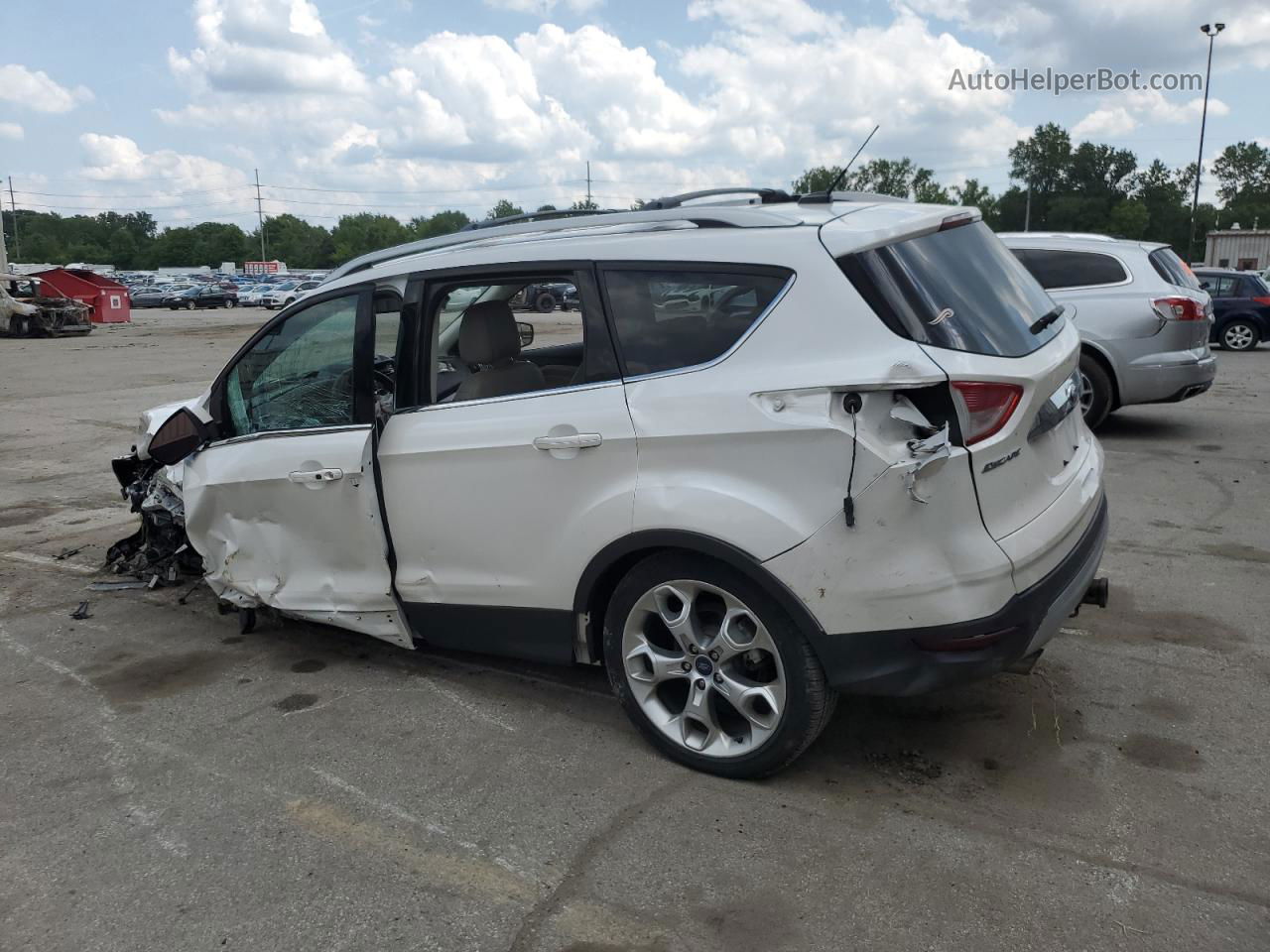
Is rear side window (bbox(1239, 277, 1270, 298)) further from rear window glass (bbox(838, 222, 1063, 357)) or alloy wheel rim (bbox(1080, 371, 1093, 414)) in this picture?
rear window glass (bbox(838, 222, 1063, 357))

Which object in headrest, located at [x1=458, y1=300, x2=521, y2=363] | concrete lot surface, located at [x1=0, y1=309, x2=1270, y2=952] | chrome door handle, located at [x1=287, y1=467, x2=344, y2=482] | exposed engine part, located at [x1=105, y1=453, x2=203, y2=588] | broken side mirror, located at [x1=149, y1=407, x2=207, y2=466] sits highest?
headrest, located at [x1=458, y1=300, x2=521, y2=363]

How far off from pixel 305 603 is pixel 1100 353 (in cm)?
767

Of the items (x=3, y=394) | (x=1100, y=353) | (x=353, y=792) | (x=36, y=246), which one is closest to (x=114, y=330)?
(x=3, y=394)

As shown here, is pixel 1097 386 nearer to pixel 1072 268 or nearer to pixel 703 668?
pixel 1072 268

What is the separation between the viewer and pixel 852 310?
3.01m

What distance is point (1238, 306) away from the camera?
19.5 m

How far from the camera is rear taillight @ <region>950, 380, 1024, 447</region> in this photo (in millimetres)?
2920

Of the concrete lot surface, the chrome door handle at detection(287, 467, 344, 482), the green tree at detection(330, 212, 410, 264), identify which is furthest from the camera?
the green tree at detection(330, 212, 410, 264)

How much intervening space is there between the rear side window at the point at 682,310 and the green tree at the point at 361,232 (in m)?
127

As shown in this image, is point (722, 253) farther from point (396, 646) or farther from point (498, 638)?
point (396, 646)

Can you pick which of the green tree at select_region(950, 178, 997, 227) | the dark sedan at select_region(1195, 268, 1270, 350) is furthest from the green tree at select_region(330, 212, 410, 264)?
the dark sedan at select_region(1195, 268, 1270, 350)

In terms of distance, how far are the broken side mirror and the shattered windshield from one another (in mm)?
172

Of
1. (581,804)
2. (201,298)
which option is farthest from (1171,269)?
(201,298)

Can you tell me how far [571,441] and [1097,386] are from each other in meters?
7.55
